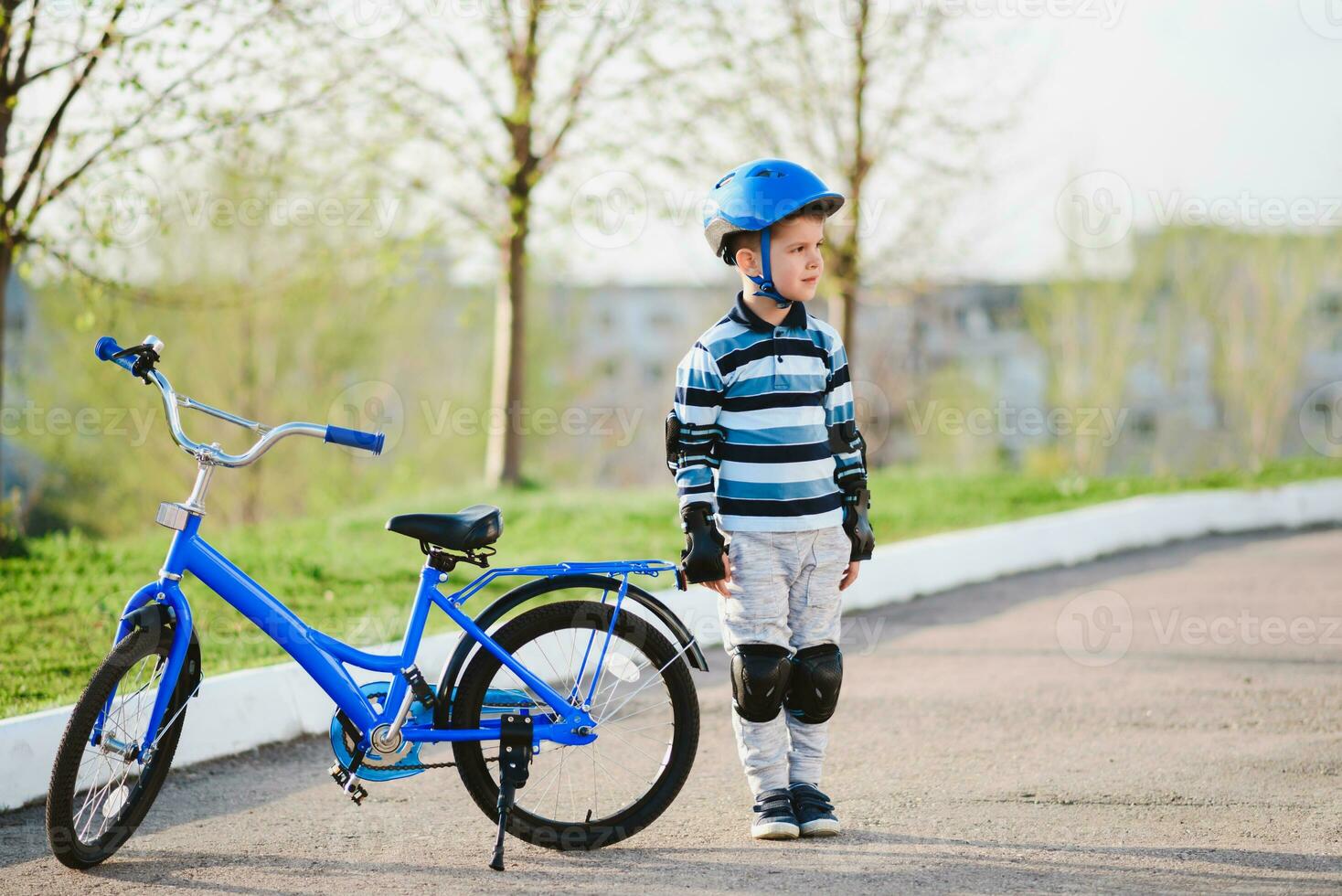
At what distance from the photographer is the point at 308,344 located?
25953 millimetres

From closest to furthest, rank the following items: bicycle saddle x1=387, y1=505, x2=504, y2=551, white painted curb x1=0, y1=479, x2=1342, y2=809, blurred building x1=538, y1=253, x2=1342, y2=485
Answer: bicycle saddle x1=387, y1=505, x2=504, y2=551 < white painted curb x1=0, y1=479, x2=1342, y2=809 < blurred building x1=538, y1=253, x2=1342, y2=485

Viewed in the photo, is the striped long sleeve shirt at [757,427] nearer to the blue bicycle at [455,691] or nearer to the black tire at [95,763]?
the blue bicycle at [455,691]

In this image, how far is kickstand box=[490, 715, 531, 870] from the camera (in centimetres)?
389

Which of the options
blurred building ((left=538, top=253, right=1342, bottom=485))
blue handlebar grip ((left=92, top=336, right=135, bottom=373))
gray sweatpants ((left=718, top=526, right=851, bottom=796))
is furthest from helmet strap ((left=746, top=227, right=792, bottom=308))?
blurred building ((left=538, top=253, right=1342, bottom=485))

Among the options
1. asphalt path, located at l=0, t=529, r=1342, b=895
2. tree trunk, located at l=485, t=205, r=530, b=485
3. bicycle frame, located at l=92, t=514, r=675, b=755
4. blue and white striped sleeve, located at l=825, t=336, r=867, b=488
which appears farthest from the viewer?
tree trunk, located at l=485, t=205, r=530, b=485

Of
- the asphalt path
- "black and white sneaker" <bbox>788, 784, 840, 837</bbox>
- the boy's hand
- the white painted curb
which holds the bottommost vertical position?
the asphalt path

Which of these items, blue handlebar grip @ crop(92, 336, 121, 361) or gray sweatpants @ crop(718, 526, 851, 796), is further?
gray sweatpants @ crop(718, 526, 851, 796)

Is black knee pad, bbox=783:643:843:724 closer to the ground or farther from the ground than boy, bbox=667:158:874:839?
closer to the ground

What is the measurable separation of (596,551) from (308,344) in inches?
701

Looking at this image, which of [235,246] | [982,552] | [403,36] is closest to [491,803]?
[982,552]

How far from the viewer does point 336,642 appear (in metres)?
3.93

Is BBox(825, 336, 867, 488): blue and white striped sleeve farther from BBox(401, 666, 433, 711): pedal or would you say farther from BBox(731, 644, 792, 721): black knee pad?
BBox(401, 666, 433, 711): pedal

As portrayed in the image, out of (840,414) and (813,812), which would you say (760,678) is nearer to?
(813,812)

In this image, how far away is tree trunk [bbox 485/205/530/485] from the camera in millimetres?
14508
